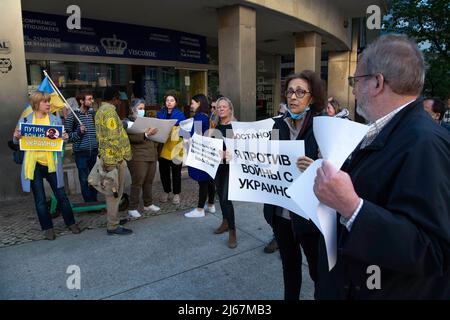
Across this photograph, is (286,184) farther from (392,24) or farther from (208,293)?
(392,24)

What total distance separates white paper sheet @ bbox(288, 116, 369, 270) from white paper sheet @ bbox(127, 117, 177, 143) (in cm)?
381

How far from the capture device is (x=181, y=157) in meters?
5.85

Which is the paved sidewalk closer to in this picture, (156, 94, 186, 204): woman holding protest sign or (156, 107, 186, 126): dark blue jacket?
(156, 94, 186, 204): woman holding protest sign

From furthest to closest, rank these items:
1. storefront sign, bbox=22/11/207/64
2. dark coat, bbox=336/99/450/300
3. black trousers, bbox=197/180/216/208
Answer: storefront sign, bbox=22/11/207/64, black trousers, bbox=197/180/216/208, dark coat, bbox=336/99/450/300

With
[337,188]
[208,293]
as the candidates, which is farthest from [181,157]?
[337,188]

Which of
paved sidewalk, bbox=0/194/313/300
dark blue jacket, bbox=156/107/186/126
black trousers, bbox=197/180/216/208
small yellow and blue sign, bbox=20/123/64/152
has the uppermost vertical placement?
dark blue jacket, bbox=156/107/186/126

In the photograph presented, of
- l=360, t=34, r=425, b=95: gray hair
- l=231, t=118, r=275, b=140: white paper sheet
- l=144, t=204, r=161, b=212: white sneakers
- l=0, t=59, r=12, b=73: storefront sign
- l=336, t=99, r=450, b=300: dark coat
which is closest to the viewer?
l=336, t=99, r=450, b=300: dark coat

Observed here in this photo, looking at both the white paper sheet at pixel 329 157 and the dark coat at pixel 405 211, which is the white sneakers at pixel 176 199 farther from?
the dark coat at pixel 405 211

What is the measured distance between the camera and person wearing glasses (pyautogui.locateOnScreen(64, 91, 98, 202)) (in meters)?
5.38

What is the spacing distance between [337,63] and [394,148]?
1803 centimetres

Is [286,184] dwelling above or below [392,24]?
below

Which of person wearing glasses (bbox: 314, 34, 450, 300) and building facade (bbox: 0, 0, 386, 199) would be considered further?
building facade (bbox: 0, 0, 386, 199)

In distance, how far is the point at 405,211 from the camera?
1171 millimetres

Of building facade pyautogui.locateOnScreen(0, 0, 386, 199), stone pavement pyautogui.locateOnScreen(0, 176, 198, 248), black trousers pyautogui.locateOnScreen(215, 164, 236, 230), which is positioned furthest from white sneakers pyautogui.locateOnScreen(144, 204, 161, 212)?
building facade pyautogui.locateOnScreen(0, 0, 386, 199)
